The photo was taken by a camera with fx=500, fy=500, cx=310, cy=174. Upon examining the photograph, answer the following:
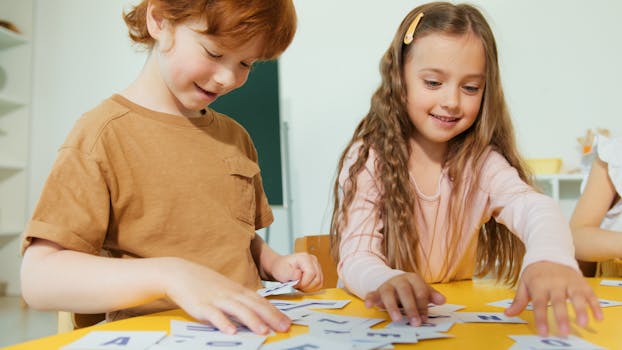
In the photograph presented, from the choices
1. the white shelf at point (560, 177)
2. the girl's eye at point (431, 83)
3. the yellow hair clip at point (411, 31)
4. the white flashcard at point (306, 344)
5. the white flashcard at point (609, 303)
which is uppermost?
the yellow hair clip at point (411, 31)

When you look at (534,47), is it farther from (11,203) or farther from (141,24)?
(11,203)

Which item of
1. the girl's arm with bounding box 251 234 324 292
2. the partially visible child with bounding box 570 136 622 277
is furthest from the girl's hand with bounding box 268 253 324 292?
the partially visible child with bounding box 570 136 622 277

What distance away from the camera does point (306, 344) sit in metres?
0.50

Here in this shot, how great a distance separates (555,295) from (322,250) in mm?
796

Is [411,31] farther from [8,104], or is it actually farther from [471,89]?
[8,104]

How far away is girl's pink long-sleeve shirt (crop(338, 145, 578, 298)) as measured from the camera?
0.86 m

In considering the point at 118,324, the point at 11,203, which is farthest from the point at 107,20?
the point at 118,324

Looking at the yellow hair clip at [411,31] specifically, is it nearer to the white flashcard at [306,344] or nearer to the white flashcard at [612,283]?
the white flashcard at [612,283]

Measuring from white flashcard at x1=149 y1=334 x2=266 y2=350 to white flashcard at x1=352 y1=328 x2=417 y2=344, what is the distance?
4.2 inches

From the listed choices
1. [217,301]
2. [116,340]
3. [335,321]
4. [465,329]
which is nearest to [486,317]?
[465,329]

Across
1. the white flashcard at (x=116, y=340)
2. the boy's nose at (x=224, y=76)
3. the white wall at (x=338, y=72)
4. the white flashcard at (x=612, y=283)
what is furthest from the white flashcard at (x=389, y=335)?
the white wall at (x=338, y=72)

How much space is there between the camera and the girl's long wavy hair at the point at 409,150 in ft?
3.50

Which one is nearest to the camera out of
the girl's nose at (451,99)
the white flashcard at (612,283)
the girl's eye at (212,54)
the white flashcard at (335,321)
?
the white flashcard at (335,321)

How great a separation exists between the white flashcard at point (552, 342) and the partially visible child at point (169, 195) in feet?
0.82
